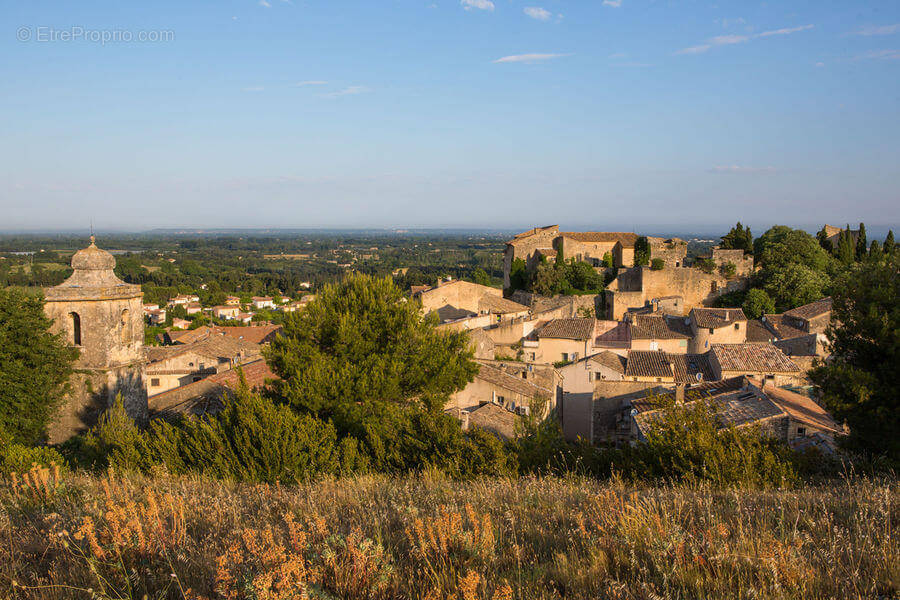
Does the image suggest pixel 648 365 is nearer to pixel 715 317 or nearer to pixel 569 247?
pixel 715 317

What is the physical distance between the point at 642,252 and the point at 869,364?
30.5 meters

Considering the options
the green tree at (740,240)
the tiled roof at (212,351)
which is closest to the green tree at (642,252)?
the green tree at (740,240)

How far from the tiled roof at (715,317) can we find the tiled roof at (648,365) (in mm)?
5467

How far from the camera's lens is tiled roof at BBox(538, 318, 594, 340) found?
25.0m

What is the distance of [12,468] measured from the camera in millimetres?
7434

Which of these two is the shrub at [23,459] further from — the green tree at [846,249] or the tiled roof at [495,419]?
the green tree at [846,249]

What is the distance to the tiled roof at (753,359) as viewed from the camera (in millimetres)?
18625

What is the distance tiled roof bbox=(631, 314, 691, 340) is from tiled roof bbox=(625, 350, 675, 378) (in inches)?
149

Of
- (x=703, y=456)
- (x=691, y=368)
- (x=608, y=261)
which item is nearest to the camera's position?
(x=703, y=456)

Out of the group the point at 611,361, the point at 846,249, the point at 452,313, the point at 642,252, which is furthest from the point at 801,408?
the point at 846,249

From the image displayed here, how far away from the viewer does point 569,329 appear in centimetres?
2578

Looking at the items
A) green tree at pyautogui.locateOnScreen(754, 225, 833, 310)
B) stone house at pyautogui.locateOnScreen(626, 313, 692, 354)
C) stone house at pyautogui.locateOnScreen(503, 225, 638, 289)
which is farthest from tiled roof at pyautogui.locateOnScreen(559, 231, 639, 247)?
stone house at pyautogui.locateOnScreen(626, 313, 692, 354)

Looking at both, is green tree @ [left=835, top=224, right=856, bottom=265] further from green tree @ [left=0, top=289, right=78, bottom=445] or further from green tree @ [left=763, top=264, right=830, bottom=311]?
green tree @ [left=0, top=289, right=78, bottom=445]

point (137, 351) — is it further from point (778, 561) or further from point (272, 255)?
point (272, 255)
